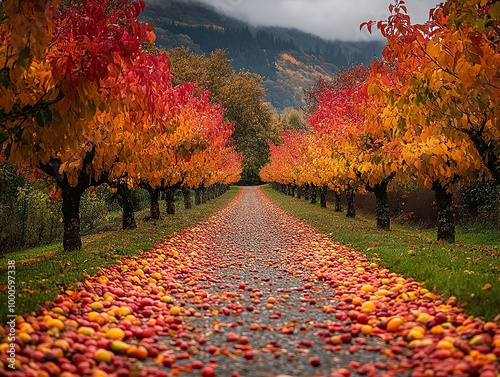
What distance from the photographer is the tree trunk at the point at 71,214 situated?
10422 millimetres

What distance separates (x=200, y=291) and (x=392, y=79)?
495 cm

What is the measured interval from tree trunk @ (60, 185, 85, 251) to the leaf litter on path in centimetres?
336

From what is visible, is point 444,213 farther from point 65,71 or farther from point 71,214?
point 65,71

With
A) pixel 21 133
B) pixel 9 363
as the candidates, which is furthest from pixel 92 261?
pixel 9 363

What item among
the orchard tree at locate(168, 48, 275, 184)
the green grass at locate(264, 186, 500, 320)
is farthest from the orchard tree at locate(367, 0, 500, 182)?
the orchard tree at locate(168, 48, 275, 184)

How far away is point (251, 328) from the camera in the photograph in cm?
488

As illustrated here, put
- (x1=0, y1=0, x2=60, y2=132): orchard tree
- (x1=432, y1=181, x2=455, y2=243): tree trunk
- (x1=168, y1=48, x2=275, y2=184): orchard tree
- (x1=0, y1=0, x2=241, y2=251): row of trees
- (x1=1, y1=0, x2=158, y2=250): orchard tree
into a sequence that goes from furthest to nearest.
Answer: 1. (x1=168, y1=48, x2=275, y2=184): orchard tree
2. (x1=432, y1=181, x2=455, y2=243): tree trunk
3. (x1=1, y1=0, x2=158, y2=250): orchard tree
4. (x1=0, y1=0, x2=241, y2=251): row of trees
5. (x1=0, y1=0, x2=60, y2=132): orchard tree

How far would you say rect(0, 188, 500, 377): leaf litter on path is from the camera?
141 inches

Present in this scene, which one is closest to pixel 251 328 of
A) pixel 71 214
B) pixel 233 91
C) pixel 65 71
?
pixel 65 71

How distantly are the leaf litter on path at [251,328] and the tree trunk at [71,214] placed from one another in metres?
3.36

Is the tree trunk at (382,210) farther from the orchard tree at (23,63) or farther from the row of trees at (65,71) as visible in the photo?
the orchard tree at (23,63)

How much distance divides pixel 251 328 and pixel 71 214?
744 centimetres

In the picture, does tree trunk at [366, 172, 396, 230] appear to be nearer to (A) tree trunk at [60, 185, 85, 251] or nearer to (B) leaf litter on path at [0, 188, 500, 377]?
(B) leaf litter on path at [0, 188, 500, 377]

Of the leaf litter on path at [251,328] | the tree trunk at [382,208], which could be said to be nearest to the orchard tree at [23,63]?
the leaf litter on path at [251,328]
